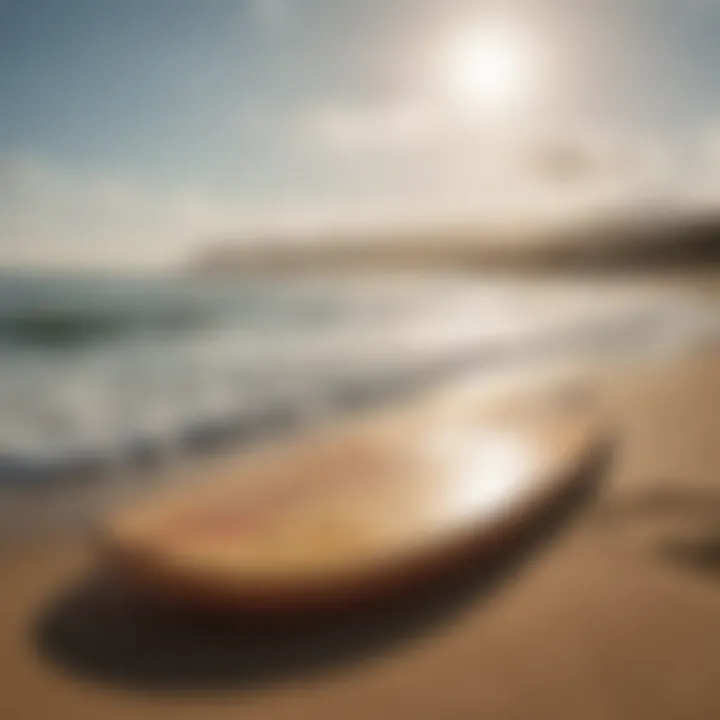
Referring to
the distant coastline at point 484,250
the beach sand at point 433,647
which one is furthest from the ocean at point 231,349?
the beach sand at point 433,647

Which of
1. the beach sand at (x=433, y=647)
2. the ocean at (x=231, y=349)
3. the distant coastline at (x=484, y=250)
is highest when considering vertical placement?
the distant coastline at (x=484, y=250)

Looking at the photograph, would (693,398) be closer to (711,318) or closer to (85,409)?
(711,318)

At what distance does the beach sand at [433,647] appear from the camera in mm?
632

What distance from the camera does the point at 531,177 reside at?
0.97 meters

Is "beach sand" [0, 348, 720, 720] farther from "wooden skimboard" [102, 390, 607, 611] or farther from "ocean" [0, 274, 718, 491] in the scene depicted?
"ocean" [0, 274, 718, 491]

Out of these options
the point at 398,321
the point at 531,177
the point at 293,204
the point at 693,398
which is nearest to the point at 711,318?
the point at 693,398

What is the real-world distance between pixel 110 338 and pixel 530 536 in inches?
21.2

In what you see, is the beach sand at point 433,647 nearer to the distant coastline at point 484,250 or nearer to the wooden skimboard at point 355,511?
the wooden skimboard at point 355,511

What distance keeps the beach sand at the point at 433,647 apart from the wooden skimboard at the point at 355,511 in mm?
33

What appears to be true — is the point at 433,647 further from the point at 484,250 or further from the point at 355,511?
the point at 484,250

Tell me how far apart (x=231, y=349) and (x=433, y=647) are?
16.6 inches

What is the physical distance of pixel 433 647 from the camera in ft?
2.25

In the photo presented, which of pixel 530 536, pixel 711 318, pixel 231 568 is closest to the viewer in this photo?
pixel 231 568

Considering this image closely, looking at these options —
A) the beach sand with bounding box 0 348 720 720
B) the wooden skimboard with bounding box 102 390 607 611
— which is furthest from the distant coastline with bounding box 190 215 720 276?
A: the beach sand with bounding box 0 348 720 720
